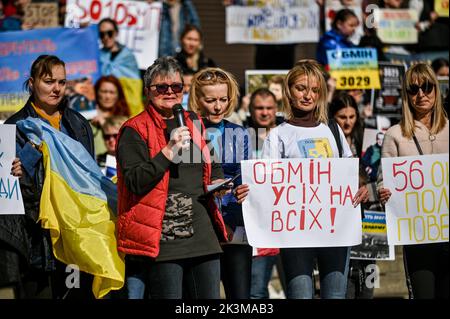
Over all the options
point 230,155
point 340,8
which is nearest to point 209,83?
point 230,155

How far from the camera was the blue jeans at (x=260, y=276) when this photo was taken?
755 centimetres

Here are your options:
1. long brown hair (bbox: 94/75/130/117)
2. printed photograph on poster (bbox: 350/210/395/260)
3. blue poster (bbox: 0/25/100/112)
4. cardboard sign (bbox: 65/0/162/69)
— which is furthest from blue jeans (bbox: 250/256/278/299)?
cardboard sign (bbox: 65/0/162/69)

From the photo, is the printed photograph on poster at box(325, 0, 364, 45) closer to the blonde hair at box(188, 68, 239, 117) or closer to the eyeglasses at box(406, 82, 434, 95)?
the eyeglasses at box(406, 82, 434, 95)

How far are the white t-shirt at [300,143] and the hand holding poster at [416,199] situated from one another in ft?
1.36

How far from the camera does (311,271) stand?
6.67m

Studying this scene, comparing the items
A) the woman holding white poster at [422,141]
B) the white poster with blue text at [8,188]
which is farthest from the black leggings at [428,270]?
the white poster with blue text at [8,188]

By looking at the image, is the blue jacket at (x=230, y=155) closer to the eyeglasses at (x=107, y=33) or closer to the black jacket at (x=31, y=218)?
A: the black jacket at (x=31, y=218)

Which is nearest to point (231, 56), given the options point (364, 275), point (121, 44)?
point (121, 44)

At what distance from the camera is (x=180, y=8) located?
37.4 feet

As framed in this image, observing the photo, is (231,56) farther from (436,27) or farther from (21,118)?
(21,118)

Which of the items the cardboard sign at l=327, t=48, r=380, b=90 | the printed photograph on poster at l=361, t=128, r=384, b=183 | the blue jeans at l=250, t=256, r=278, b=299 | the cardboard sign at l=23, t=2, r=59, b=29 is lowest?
the blue jeans at l=250, t=256, r=278, b=299

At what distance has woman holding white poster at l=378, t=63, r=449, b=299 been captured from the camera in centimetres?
676

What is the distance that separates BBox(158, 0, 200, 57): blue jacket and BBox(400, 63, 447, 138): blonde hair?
186 inches

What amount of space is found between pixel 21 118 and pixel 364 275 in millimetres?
2724
